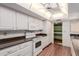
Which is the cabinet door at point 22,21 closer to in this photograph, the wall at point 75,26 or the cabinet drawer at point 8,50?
the cabinet drawer at point 8,50

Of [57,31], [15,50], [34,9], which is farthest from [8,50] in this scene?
[34,9]

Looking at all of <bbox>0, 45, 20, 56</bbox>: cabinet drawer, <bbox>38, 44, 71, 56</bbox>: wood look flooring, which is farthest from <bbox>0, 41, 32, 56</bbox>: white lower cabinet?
<bbox>38, 44, 71, 56</bbox>: wood look flooring

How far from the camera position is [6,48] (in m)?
0.99

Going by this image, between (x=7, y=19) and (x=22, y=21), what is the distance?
0.41 meters

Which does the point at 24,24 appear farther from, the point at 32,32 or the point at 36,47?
the point at 36,47

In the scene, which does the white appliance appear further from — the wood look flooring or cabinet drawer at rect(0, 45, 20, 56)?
cabinet drawer at rect(0, 45, 20, 56)

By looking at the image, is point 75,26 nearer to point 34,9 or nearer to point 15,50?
point 34,9

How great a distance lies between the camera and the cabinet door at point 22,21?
5.29 feet

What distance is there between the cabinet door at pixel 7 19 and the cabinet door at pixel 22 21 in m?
0.11

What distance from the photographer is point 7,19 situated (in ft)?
4.45

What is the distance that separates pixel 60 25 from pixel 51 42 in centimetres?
30

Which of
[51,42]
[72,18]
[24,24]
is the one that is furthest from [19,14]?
[72,18]

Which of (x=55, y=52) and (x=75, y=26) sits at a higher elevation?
(x=75, y=26)

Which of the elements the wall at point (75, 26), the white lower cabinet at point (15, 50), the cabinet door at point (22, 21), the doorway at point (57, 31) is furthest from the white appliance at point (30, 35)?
the wall at point (75, 26)
